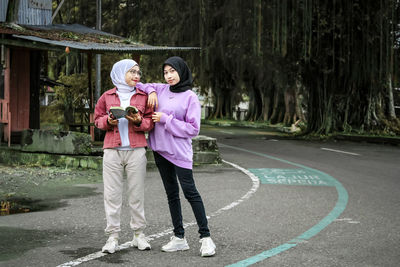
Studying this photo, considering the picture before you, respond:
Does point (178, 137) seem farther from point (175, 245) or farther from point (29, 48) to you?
point (29, 48)

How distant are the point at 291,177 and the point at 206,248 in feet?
20.4

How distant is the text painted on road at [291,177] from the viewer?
10.7m

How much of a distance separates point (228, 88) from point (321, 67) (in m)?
19.3

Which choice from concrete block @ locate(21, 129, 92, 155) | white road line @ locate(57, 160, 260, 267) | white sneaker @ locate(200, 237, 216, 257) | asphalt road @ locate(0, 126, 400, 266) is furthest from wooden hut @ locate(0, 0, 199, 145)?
white sneaker @ locate(200, 237, 216, 257)

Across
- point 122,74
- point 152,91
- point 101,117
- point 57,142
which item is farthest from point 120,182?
point 57,142

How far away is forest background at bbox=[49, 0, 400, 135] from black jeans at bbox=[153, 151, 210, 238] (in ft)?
49.7

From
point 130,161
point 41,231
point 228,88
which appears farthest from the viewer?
point 228,88

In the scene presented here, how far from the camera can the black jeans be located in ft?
18.1

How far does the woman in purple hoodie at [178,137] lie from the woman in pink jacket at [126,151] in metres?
0.16

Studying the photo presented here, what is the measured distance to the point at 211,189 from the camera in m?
9.79

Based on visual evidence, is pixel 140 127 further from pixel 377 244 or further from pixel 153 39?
pixel 153 39

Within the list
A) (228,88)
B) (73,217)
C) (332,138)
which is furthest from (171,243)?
(228,88)

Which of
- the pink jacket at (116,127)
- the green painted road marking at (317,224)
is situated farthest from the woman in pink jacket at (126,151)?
the green painted road marking at (317,224)

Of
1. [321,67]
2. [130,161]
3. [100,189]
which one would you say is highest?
[321,67]
